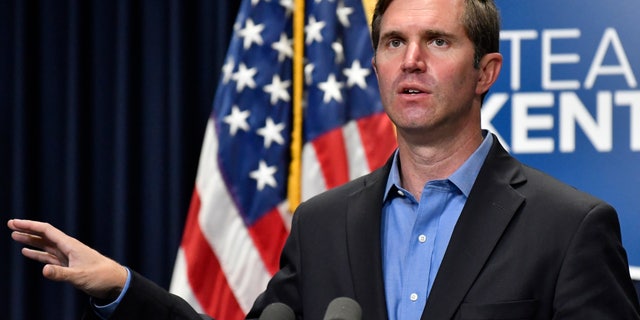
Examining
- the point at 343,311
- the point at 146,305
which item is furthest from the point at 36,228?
the point at 343,311

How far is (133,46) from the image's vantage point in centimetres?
372

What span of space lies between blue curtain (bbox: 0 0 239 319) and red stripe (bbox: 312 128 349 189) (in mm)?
549

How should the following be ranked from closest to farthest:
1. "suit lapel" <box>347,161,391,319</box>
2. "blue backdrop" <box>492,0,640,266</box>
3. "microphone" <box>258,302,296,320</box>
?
"microphone" <box>258,302,296,320</box>, "suit lapel" <box>347,161,391,319</box>, "blue backdrop" <box>492,0,640,266</box>

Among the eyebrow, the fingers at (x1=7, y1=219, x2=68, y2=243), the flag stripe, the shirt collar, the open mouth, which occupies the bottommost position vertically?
the flag stripe

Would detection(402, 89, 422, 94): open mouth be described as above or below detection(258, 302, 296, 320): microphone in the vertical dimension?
above

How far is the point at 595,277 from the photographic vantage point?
1.51 m

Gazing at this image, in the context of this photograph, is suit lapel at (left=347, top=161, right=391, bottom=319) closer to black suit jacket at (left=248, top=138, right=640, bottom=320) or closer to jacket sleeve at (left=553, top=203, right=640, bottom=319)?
black suit jacket at (left=248, top=138, right=640, bottom=320)

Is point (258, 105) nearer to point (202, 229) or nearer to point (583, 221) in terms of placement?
point (202, 229)

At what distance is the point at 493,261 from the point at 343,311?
449 millimetres

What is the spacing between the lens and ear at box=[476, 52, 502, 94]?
176 centimetres

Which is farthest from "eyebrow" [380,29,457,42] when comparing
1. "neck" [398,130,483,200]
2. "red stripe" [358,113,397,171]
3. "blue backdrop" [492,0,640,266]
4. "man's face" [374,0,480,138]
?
"red stripe" [358,113,397,171]

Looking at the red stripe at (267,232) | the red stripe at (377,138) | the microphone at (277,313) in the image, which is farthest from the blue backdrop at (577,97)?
the microphone at (277,313)

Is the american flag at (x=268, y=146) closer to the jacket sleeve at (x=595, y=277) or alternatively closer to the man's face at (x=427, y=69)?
the man's face at (x=427, y=69)

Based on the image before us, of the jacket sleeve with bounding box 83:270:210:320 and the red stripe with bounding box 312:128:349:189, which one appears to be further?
the red stripe with bounding box 312:128:349:189
